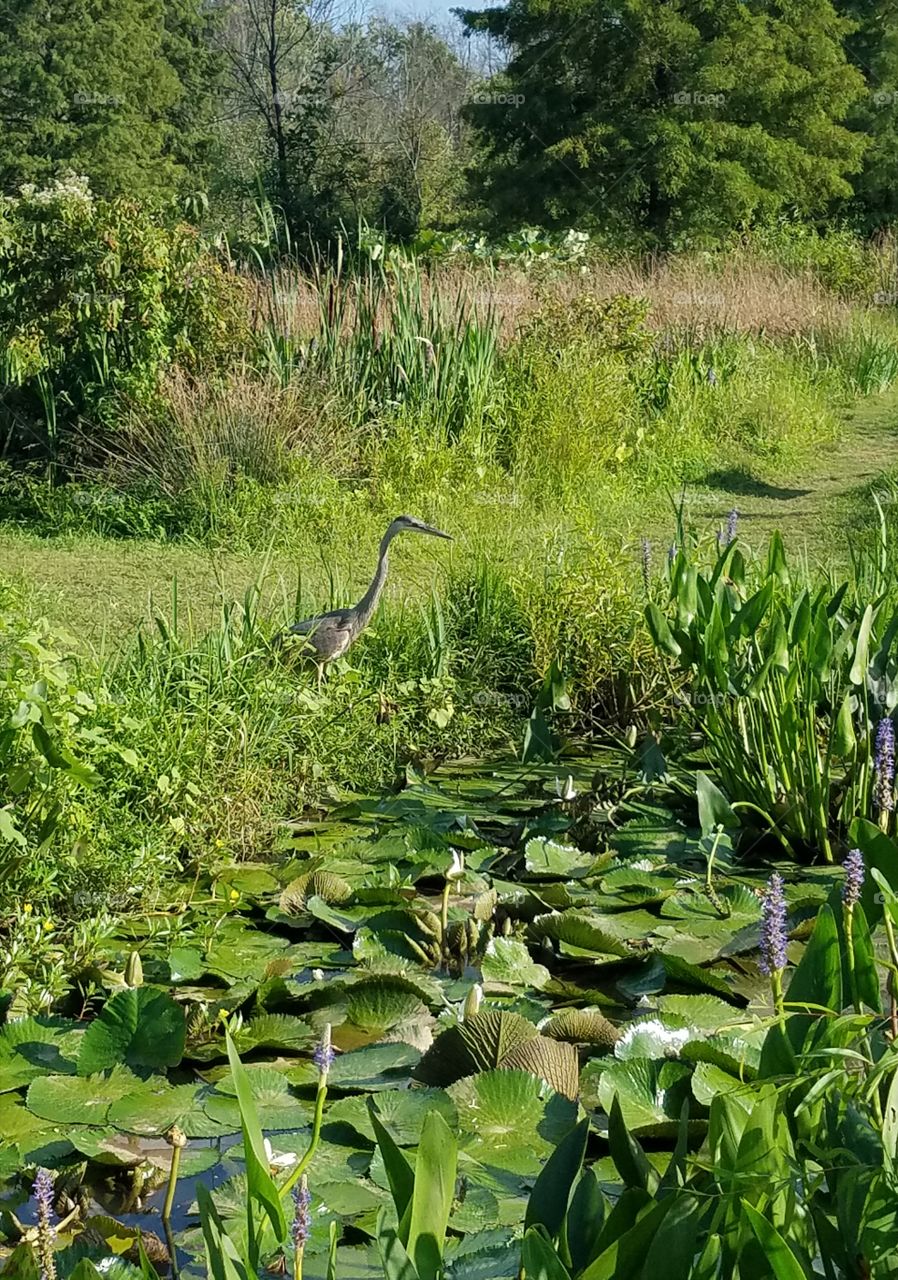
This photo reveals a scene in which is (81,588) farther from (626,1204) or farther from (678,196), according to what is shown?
(678,196)

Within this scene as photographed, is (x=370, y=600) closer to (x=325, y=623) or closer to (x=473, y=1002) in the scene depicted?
(x=325, y=623)

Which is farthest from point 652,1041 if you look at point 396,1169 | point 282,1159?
point 396,1169

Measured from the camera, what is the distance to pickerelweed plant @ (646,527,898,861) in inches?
169

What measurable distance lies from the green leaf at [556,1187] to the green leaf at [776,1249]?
32cm

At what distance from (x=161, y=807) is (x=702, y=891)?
163 cm

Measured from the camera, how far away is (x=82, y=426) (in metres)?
10.8

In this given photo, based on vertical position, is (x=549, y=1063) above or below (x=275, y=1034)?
above

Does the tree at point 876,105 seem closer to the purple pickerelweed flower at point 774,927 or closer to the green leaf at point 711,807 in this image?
the green leaf at point 711,807

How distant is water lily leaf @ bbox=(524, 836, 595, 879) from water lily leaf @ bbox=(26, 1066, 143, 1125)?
1.60 metres

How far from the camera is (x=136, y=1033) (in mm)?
3254

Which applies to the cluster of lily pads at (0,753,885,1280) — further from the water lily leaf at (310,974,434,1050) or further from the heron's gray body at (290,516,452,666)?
→ the heron's gray body at (290,516,452,666)

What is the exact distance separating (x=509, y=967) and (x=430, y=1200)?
2102 mm

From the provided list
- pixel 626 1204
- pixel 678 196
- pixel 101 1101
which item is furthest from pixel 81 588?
pixel 678 196

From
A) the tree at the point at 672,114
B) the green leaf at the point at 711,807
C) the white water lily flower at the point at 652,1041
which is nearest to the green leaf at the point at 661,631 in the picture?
the green leaf at the point at 711,807
